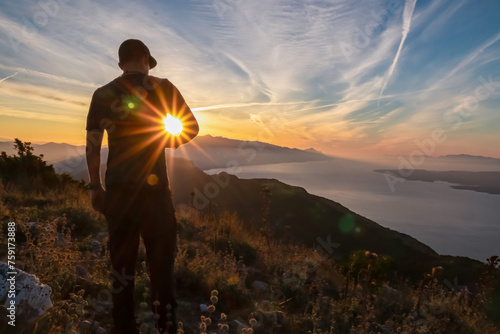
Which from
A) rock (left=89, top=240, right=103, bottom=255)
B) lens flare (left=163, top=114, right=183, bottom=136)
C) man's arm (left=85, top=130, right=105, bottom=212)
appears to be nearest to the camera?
man's arm (left=85, top=130, right=105, bottom=212)

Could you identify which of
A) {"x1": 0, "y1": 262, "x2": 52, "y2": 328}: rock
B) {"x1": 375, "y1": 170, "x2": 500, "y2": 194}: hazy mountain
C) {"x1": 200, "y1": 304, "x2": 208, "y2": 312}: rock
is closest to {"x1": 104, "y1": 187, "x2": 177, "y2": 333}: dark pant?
{"x1": 0, "y1": 262, "x2": 52, "y2": 328}: rock

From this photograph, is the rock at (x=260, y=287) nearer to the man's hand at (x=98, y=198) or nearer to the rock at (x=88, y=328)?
the rock at (x=88, y=328)

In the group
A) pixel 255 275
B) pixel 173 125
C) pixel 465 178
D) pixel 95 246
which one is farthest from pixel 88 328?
pixel 465 178

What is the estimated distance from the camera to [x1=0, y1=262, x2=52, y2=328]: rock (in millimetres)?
1700

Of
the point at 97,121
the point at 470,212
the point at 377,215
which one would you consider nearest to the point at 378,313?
the point at 97,121

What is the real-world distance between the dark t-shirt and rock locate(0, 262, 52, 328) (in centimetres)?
80

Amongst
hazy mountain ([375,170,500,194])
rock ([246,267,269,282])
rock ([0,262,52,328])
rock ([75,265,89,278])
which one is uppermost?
hazy mountain ([375,170,500,194])

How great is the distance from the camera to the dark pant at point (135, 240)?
7.32ft

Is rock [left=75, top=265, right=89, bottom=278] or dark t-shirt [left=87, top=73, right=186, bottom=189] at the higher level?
dark t-shirt [left=87, top=73, right=186, bottom=189]

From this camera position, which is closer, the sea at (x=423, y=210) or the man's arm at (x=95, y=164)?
the man's arm at (x=95, y=164)

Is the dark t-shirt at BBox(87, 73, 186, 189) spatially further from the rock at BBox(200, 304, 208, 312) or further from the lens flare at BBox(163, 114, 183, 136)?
the rock at BBox(200, 304, 208, 312)

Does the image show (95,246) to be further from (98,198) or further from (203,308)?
(98,198)

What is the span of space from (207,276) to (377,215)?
8402 centimetres

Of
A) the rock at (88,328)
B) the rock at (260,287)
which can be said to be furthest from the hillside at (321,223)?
the rock at (88,328)
